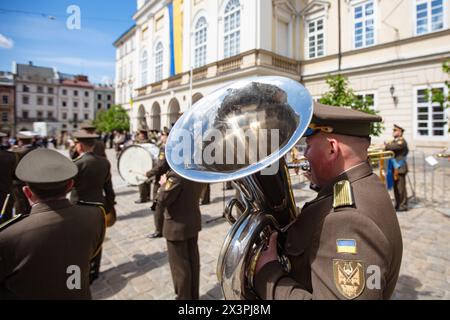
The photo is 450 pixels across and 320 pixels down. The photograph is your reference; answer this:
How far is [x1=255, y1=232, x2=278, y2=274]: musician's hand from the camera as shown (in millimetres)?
1254

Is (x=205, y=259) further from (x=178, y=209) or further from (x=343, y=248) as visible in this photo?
(x=343, y=248)

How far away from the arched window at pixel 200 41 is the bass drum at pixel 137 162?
15647 millimetres

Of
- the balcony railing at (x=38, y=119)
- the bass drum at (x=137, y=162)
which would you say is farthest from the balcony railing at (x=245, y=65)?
the balcony railing at (x=38, y=119)

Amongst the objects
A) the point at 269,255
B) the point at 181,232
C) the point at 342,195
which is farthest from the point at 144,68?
the point at 342,195

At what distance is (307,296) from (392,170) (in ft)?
22.1

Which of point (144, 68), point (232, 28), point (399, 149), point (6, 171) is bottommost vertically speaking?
point (6, 171)

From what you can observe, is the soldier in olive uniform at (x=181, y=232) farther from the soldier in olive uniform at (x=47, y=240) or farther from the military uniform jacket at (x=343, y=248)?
the military uniform jacket at (x=343, y=248)

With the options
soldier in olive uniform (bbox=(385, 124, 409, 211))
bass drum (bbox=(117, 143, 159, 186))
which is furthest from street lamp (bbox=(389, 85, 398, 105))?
bass drum (bbox=(117, 143, 159, 186))

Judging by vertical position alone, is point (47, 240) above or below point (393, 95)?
below

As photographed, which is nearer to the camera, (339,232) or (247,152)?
(339,232)

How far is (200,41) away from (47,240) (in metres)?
20.8

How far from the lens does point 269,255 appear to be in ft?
4.21

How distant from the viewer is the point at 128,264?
3977mm

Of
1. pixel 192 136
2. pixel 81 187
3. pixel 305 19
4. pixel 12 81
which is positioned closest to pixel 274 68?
pixel 305 19
